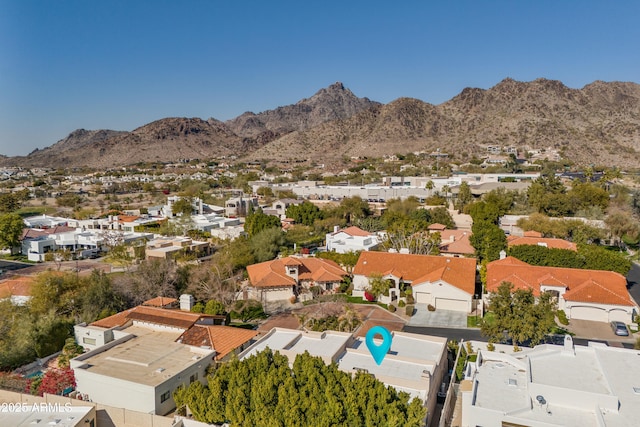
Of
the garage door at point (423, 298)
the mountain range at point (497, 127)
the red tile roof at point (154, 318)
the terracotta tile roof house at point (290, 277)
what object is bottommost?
the garage door at point (423, 298)

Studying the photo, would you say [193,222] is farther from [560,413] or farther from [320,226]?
[560,413]

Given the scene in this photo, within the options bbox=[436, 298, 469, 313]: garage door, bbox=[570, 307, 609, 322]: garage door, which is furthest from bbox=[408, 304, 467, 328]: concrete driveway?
bbox=[570, 307, 609, 322]: garage door

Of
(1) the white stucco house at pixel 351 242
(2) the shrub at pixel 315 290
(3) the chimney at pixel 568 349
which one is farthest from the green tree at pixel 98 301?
(3) the chimney at pixel 568 349

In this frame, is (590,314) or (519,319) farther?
(590,314)

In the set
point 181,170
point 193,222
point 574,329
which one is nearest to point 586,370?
point 574,329

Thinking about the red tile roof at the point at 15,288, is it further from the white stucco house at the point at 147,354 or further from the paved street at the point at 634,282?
the paved street at the point at 634,282

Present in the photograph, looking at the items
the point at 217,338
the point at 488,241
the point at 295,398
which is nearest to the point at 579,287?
the point at 488,241

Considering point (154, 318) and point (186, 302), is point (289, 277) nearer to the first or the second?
point (186, 302)
